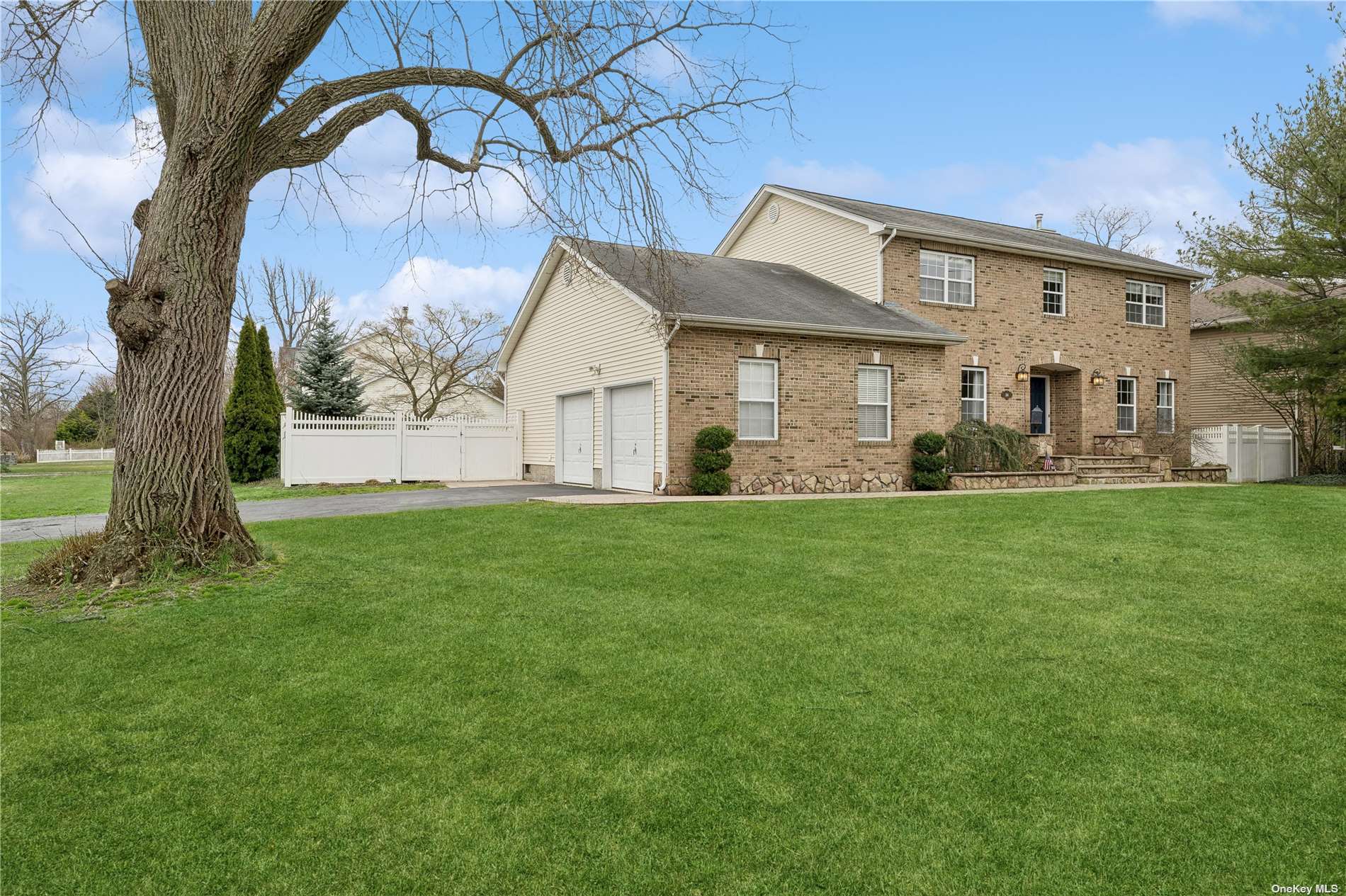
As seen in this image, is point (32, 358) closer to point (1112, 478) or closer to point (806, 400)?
point (806, 400)

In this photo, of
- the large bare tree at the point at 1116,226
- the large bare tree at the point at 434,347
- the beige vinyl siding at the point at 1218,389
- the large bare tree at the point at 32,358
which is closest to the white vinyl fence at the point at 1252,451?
the beige vinyl siding at the point at 1218,389

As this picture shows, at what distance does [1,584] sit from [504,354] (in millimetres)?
16175

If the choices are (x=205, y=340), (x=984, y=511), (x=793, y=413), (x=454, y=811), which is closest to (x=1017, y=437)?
(x=793, y=413)

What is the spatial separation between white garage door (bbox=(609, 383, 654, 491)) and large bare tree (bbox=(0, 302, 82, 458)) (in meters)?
29.7

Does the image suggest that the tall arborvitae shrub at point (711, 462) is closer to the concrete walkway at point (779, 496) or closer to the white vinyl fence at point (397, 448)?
the concrete walkway at point (779, 496)

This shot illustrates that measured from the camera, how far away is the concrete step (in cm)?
1741

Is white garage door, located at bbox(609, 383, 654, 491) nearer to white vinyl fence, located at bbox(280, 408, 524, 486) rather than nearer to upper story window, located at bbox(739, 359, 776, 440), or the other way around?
upper story window, located at bbox(739, 359, 776, 440)

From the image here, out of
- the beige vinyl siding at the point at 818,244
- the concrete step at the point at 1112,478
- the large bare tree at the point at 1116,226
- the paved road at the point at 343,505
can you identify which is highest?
the large bare tree at the point at 1116,226

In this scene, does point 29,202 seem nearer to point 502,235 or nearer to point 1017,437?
point 502,235

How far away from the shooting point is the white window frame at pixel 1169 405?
21.2 m

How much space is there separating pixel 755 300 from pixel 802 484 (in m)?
3.80

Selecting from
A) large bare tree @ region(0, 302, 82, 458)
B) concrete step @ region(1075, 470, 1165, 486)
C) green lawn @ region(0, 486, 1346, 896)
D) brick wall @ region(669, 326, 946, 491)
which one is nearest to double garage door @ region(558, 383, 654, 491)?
brick wall @ region(669, 326, 946, 491)

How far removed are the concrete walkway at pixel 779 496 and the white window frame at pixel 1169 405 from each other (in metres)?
5.54

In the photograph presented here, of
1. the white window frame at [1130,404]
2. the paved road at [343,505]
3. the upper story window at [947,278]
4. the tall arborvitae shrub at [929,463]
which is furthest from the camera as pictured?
the white window frame at [1130,404]
